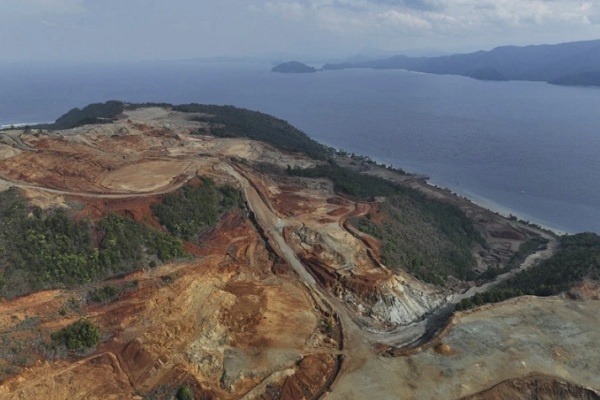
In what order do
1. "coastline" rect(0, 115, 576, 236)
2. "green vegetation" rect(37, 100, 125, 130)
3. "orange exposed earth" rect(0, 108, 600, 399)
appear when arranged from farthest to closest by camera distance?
1. "green vegetation" rect(37, 100, 125, 130)
2. "coastline" rect(0, 115, 576, 236)
3. "orange exposed earth" rect(0, 108, 600, 399)

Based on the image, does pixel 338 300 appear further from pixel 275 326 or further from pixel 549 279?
pixel 549 279

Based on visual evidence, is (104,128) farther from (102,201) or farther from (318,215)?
(318,215)

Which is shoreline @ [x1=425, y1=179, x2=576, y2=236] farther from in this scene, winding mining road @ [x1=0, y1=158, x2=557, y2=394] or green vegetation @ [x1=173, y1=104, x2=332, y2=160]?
green vegetation @ [x1=173, y1=104, x2=332, y2=160]

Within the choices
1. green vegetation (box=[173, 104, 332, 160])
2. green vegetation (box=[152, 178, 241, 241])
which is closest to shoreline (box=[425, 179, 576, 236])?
green vegetation (box=[173, 104, 332, 160])

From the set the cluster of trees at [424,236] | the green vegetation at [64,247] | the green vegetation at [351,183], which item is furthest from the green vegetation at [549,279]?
the green vegetation at [64,247]

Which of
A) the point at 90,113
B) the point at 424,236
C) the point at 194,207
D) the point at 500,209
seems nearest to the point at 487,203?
the point at 500,209
